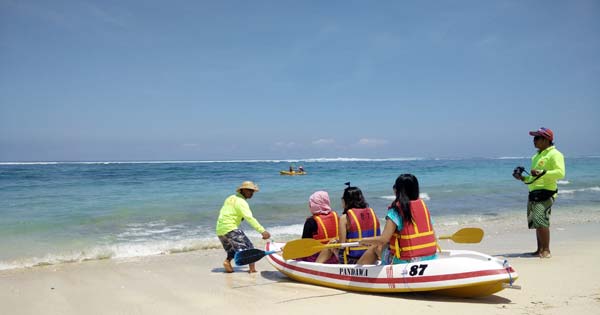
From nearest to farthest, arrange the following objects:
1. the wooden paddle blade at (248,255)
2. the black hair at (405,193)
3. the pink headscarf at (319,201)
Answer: the black hair at (405,193) < the pink headscarf at (319,201) < the wooden paddle blade at (248,255)

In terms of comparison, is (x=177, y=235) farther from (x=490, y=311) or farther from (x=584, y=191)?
(x=584, y=191)

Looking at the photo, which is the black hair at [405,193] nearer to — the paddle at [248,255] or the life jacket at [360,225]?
the life jacket at [360,225]

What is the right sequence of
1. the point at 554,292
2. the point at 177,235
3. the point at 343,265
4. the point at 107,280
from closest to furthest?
the point at 554,292 → the point at 343,265 → the point at 107,280 → the point at 177,235

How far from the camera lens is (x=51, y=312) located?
4.87 meters

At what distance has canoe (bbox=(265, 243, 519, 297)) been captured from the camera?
4312 millimetres

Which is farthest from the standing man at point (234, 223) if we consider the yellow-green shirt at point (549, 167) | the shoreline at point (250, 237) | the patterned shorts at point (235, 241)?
the yellow-green shirt at point (549, 167)

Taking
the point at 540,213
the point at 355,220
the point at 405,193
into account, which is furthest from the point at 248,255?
the point at 540,213

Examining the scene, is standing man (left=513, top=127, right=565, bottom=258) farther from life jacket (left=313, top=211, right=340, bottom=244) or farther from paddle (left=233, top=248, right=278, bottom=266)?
paddle (left=233, top=248, right=278, bottom=266)

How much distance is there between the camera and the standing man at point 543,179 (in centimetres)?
633

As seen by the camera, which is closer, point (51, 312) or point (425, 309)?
point (425, 309)

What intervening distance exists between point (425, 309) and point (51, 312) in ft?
13.8

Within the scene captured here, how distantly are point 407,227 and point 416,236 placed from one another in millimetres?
169

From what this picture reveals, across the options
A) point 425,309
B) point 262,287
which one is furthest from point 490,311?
point 262,287

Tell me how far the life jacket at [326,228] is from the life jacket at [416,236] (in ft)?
3.46
